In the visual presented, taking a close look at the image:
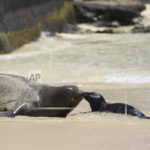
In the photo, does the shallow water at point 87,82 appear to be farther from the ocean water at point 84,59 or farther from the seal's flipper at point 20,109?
the seal's flipper at point 20,109

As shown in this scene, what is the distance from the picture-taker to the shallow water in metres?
3.43

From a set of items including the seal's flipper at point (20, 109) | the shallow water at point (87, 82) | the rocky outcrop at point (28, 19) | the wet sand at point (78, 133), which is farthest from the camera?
the rocky outcrop at point (28, 19)

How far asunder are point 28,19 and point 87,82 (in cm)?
639

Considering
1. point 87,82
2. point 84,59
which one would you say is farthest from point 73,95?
point 84,59

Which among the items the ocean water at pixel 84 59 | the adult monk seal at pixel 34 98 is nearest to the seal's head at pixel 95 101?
the adult monk seal at pixel 34 98

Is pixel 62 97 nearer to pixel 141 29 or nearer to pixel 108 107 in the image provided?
pixel 108 107

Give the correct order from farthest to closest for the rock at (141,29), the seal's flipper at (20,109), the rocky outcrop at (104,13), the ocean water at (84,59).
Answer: the rocky outcrop at (104,13)
the rock at (141,29)
the ocean water at (84,59)
the seal's flipper at (20,109)

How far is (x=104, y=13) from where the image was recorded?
58.5 feet

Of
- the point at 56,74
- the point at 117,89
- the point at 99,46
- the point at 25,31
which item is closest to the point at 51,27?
the point at 25,31

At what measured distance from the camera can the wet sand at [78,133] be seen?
3299 mm

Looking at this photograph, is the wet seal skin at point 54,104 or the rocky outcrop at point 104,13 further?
the rocky outcrop at point 104,13

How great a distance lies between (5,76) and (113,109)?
140 cm

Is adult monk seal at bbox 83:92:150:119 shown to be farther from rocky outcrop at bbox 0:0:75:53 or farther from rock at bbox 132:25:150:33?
rock at bbox 132:25:150:33

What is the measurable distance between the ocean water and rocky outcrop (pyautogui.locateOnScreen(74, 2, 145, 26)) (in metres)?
4.05
